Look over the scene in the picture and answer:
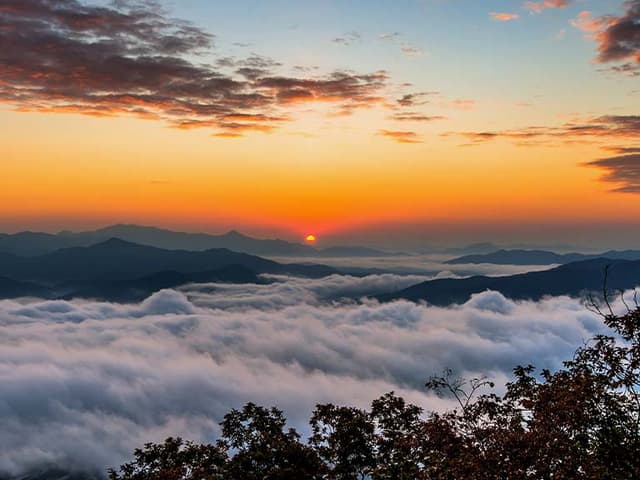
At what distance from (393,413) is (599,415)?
11.9 metres

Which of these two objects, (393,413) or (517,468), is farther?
(393,413)

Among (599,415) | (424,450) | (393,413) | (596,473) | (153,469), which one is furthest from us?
(393,413)

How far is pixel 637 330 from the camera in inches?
654

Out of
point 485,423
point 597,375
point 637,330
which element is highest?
point 637,330

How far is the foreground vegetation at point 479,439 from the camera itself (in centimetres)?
1645

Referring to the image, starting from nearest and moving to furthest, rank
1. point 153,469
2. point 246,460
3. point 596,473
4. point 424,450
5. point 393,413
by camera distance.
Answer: point 596,473 < point 424,450 < point 246,460 < point 153,469 < point 393,413

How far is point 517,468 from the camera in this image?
52.2ft

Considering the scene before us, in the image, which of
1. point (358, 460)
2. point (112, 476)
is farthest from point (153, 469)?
point (358, 460)

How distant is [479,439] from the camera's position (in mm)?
20594

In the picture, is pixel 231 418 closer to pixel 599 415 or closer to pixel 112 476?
pixel 112 476

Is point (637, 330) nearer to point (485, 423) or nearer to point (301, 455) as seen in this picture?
point (485, 423)

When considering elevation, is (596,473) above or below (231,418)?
above

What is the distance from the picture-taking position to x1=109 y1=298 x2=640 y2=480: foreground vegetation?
16453 mm

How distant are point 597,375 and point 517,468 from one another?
590cm
